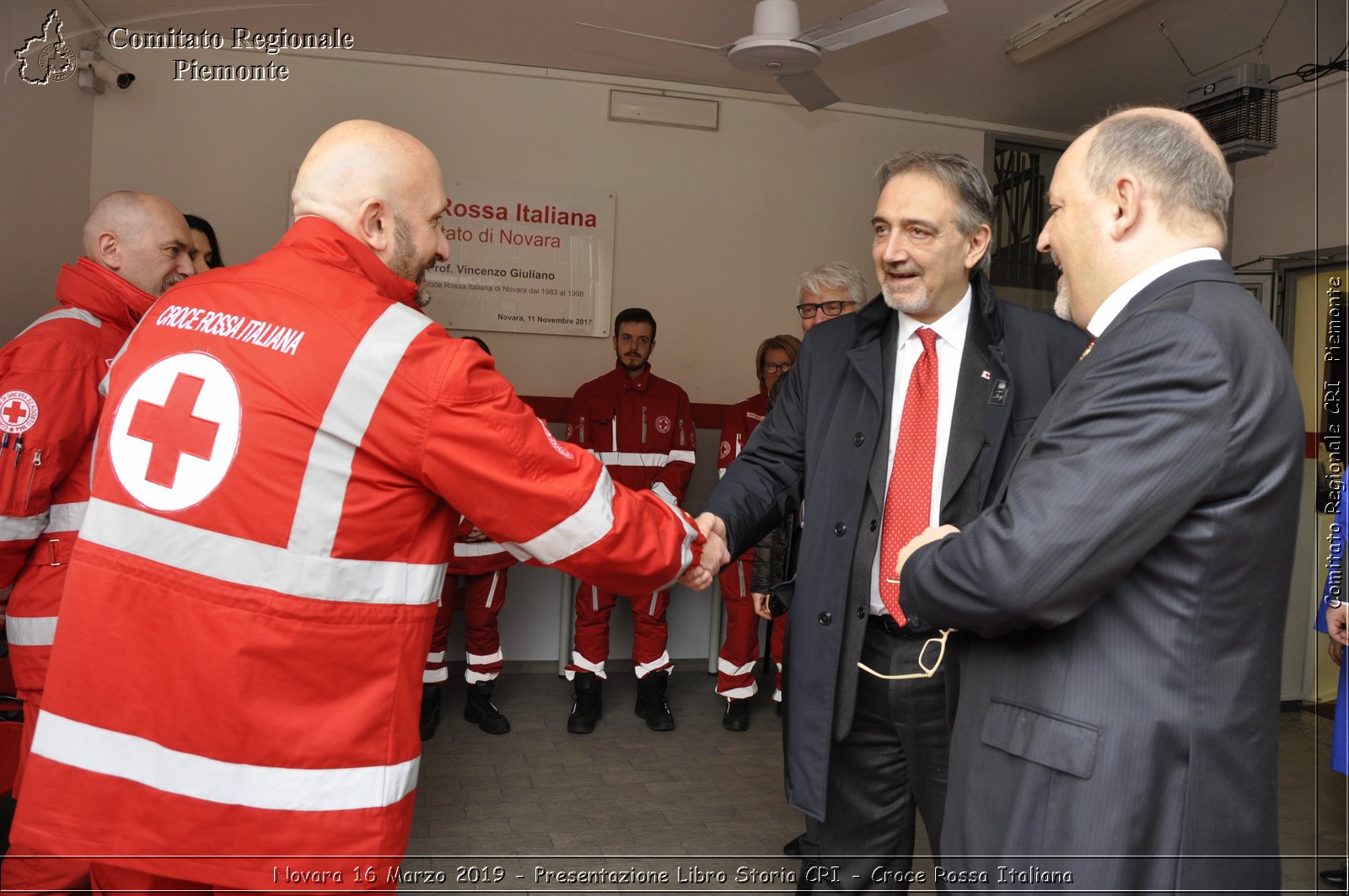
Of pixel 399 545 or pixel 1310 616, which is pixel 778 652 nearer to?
pixel 1310 616

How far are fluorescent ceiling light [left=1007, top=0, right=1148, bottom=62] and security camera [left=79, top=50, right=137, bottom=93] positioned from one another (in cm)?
464

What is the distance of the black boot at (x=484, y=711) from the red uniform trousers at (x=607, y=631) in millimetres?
448

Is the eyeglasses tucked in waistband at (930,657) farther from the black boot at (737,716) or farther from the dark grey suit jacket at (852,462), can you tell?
the black boot at (737,716)

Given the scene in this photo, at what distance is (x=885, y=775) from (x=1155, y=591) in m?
0.93

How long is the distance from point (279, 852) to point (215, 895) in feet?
0.44

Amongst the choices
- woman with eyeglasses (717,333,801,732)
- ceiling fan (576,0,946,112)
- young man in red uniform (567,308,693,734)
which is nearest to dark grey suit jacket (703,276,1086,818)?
ceiling fan (576,0,946,112)

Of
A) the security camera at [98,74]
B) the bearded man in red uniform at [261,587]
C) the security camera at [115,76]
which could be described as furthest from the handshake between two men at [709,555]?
the security camera at [115,76]

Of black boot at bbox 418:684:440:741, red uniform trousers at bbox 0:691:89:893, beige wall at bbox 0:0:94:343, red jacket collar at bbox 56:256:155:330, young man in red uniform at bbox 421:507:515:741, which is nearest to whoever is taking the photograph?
red uniform trousers at bbox 0:691:89:893

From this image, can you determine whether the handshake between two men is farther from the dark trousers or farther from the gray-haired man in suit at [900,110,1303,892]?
the gray-haired man in suit at [900,110,1303,892]

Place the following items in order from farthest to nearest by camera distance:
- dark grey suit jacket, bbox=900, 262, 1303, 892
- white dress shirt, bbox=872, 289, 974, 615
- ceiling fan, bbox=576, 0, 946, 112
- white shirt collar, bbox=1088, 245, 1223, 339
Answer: ceiling fan, bbox=576, 0, 946, 112
white dress shirt, bbox=872, 289, 974, 615
white shirt collar, bbox=1088, 245, 1223, 339
dark grey suit jacket, bbox=900, 262, 1303, 892

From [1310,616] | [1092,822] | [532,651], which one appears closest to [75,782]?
→ [1092,822]

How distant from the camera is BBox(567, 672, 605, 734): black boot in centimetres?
461

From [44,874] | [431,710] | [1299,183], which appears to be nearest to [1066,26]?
[1299,183]

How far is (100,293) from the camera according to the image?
242 cm
